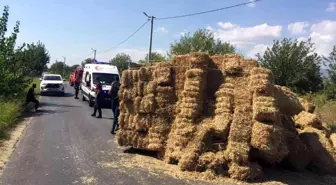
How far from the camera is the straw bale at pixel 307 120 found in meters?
10.6

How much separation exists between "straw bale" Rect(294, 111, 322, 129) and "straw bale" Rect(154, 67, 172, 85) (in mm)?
4002

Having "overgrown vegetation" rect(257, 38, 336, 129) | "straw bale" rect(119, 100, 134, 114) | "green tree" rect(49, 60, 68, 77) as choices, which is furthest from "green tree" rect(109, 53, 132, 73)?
"straw bale" rect(119, 100, 134, 114)

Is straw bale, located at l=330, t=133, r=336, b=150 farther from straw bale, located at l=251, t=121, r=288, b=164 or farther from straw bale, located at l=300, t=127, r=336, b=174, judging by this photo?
straw bale, located at l=251, t=121, r=288, b=164

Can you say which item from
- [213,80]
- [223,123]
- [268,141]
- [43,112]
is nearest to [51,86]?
[43,112]

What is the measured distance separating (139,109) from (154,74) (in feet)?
3.34

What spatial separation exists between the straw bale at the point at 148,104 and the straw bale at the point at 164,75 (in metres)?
0.47

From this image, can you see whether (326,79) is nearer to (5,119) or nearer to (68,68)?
(5,119)

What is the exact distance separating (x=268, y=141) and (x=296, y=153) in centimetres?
155

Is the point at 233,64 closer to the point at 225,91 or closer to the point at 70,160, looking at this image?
the point at 225,91

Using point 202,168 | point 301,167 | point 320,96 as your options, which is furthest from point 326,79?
point 202,168

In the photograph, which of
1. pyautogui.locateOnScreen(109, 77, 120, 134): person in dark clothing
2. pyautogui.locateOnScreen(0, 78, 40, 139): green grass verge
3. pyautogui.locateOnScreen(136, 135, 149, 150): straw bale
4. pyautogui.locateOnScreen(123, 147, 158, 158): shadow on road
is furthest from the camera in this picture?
pyautogui.locateOnScreen(109, 77, 120, 134): person in dark clothing

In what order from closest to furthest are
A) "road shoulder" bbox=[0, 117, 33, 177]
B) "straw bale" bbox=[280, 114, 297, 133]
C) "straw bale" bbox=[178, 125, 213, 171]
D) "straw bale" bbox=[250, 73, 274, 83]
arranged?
"straw bale" bbox=[178, 125, 213, 171]
"straw bale" bbox=[250, 73, 274, 83]
"road shoulder" bbox=[0, 117, 33, 177]
"straw bale" bbox=[280, 114, 297, 133]

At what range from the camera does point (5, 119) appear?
44.3 feet

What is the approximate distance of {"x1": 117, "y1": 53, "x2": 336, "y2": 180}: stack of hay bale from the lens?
8273mm
